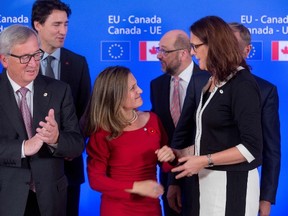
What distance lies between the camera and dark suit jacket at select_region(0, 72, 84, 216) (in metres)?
2.70

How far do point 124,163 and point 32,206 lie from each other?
492 mm

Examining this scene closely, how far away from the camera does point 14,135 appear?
8.91ft

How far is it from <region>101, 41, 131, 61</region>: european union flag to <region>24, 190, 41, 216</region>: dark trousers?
2289 millimetres

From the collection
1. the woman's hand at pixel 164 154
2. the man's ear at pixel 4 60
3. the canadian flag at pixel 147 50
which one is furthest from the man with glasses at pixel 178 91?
the man's ear at pixel 4 60

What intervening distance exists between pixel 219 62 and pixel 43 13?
5.75ft

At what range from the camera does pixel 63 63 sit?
3.86m

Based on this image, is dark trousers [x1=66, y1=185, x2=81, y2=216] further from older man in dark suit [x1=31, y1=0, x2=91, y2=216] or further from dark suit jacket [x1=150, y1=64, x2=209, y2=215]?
dark suit jacket [x1=150, y1=64, x2=209, y2=215]

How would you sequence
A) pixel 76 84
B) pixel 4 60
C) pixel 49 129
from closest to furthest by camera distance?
pixel 49 129, pixel 4 60, pixel 76 84

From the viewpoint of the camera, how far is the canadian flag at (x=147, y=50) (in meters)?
4.87

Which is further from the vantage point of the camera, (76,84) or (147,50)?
(147,50)

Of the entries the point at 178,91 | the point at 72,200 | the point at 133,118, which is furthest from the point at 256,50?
the point at 133,118

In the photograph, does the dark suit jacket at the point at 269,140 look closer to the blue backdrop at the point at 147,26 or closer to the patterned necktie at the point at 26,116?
the patterned necktie at the point at 26,116

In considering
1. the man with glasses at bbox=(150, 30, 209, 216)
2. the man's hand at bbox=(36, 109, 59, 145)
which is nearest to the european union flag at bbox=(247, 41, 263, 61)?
the man with glasses at bbox=(150, 30, 209, 216)

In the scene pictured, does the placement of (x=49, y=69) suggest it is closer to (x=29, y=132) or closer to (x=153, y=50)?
(x=29, y=132)
